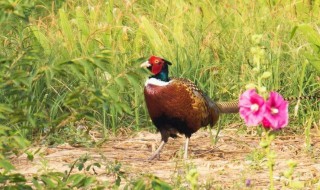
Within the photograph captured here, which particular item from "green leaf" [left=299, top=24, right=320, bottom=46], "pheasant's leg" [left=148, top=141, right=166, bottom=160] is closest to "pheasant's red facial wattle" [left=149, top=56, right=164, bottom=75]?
"pheasant's leg" [left=148, top=141, right=166, bottom=160]

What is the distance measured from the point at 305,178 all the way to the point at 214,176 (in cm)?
56

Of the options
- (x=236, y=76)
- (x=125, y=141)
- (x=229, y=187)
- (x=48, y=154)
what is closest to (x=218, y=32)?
(x=236, y=76)

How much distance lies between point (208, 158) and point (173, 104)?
46cm

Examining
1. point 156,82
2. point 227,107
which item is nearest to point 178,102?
point 156,82

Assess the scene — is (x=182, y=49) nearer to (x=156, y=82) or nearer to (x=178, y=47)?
(x=178, y=47)

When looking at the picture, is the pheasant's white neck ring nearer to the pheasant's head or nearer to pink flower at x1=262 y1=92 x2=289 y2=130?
the pheasant's head

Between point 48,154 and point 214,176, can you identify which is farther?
point 48,154

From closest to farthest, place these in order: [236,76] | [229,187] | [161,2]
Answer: [229,187], [236,76], [161,2]

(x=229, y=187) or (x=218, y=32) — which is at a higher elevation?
(x=218, y=32)

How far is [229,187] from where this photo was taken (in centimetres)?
572

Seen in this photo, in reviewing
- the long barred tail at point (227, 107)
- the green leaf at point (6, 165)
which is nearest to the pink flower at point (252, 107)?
the green leaf at point (6, 165)

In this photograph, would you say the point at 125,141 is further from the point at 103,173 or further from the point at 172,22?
the point at 172,22

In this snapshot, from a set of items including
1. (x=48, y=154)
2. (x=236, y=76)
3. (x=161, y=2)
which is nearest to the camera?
(x=48, y=154)

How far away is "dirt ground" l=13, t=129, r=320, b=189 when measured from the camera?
19.6 feet
